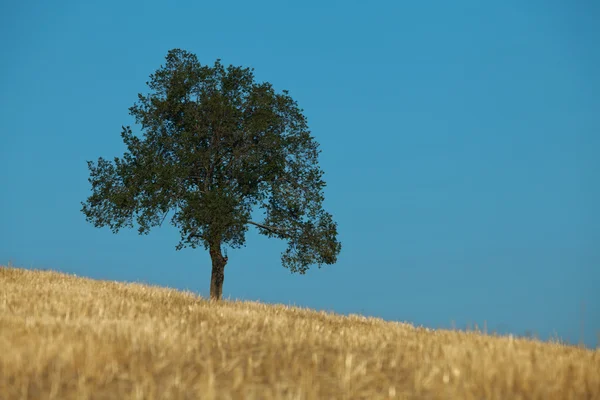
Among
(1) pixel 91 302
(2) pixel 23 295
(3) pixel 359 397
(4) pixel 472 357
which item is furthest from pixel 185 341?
(2) pixel 23 295

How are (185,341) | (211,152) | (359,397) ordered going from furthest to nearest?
(211,152) → (185,341) → (359,397)

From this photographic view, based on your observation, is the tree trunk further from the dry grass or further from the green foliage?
the dry grass

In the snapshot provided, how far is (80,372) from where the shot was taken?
7.03 m

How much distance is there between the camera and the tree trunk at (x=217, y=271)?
26703 millimetres

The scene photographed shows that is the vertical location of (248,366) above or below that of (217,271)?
below

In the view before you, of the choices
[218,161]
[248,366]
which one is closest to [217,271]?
[218,161]

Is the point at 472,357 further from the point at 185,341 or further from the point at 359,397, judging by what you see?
the point at 185,341

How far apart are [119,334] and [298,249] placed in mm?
18536

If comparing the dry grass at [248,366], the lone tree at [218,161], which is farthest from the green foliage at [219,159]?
the dry grass at [248,366]

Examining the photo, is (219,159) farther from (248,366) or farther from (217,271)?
(248,366)

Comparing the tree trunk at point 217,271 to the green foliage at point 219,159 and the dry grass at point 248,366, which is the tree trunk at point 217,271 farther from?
the dry grass at point 248,366

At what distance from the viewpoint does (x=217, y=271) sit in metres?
26.9

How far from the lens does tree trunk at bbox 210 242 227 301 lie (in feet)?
87.6

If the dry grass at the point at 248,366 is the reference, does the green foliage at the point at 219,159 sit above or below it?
above
